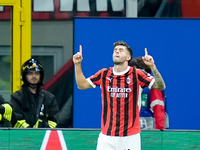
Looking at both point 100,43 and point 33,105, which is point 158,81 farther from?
point 100,43

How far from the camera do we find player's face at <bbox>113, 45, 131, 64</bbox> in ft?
19.7

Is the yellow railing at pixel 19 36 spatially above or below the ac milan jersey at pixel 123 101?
A: above

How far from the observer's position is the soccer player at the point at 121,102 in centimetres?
594

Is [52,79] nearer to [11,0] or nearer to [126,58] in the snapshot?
[11,0]

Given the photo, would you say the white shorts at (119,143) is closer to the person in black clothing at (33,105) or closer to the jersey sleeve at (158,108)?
the jersey sleeve at (158,108)

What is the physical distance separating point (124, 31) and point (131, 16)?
0.84 feet

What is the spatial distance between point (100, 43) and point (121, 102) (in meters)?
3.06

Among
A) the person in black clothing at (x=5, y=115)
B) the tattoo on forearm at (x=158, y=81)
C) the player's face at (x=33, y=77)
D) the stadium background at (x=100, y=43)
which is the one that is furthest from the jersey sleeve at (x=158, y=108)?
the stadium background at (x=100, y=43)

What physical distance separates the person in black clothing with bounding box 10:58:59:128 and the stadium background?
1.22 metres

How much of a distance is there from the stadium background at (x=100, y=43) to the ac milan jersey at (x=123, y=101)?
112 inches

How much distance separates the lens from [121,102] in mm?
5980

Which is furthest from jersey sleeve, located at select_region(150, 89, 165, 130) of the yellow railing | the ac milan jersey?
the yellow railing

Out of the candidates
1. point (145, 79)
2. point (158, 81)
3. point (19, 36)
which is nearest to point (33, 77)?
point (19, 36)

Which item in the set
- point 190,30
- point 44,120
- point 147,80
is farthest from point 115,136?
point 190,30
